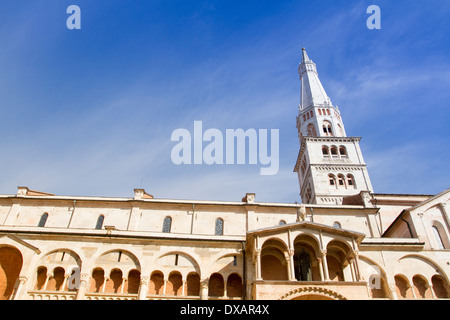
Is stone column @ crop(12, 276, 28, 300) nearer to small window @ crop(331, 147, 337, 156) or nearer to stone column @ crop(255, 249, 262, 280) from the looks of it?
stone column @ crop(255, 249, 262, 280)

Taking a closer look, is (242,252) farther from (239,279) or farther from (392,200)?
(392,200)

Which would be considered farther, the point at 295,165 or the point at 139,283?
the point at 295,165

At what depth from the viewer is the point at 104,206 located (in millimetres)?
28578

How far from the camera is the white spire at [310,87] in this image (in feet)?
166

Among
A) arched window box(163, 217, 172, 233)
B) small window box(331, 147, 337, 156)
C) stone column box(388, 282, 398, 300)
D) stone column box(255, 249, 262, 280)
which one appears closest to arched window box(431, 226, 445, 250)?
stone column box(388, 282, 398, 300)

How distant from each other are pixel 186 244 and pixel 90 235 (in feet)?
23.2

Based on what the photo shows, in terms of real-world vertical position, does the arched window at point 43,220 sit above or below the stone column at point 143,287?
above

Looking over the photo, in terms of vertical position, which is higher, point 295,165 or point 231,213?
point 295,165

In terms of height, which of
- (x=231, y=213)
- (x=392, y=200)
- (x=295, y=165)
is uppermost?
(x=295, y=165)

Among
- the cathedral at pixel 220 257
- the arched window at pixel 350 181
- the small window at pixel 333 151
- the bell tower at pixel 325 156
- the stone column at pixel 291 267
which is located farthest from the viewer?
the small window at pixel 333 151

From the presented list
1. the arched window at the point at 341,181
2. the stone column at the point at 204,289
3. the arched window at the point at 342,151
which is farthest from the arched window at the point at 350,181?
the stone column at the point at 204,289

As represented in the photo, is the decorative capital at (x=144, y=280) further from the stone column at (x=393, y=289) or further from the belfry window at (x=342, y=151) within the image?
the belfry window at (x=342, y=151)
